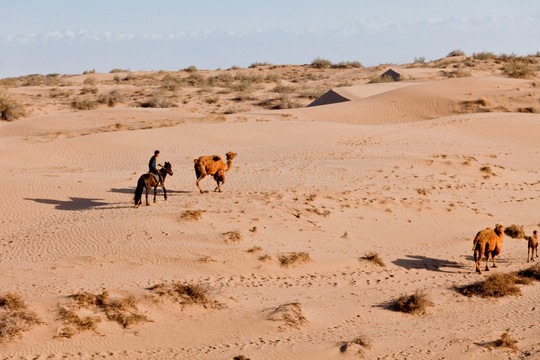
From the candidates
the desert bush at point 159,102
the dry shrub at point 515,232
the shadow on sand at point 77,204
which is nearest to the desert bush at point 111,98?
the desert bush at point 159,102

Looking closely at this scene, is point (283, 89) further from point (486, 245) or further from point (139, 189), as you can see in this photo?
point (486, 245)

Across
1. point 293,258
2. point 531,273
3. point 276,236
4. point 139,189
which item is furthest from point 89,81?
point 531,273

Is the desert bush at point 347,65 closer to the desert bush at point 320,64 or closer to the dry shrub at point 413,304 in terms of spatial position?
the desert bush at point 320,64

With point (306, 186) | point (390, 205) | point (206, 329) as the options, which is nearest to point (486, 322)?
point (206, 329)

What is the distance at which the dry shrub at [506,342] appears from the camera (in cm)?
1035

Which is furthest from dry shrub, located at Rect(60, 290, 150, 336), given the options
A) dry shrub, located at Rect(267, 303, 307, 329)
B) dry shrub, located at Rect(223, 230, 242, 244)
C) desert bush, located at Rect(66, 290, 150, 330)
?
dry shrub, located at Rect(223, 230, 242, 244)

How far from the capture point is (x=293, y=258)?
44.4ft

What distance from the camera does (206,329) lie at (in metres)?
10.6

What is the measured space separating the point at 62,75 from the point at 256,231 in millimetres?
55380

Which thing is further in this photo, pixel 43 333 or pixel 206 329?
pixel 206 329

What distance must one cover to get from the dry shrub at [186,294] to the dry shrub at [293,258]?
7.39 ft

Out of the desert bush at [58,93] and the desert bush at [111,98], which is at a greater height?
the desert bush at [58,93]

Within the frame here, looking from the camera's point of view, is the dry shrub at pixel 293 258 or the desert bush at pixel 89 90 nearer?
the dry shrub at pixel 293 258

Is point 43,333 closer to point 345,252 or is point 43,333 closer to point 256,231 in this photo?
point 256,231
